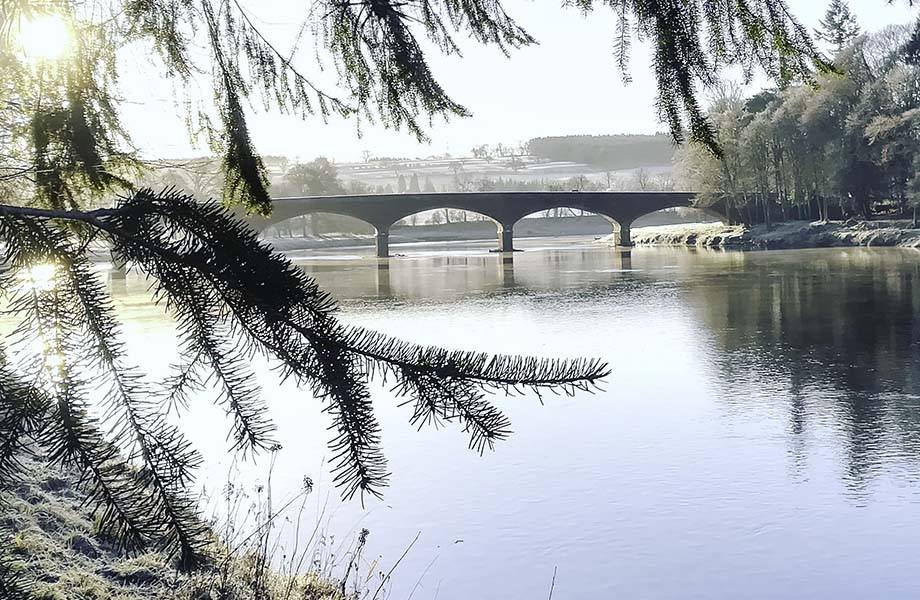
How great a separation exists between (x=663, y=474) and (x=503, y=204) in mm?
65162

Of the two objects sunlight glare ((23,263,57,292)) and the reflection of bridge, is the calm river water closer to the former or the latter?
sunlight glare ((23,263,57,292))

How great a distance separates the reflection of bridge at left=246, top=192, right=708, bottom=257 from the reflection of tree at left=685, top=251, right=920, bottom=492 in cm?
3757

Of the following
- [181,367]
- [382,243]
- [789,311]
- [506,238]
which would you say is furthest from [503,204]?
[181,367]

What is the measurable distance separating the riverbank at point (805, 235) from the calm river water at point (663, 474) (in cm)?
3525

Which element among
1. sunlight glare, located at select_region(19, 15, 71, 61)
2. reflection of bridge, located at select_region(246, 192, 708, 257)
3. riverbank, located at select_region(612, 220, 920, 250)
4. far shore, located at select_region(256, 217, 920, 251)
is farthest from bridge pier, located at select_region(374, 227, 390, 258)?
sunlight glare, located at select_region(19, 15, 71, 61)

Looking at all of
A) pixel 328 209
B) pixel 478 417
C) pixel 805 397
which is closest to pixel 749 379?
pixel 805 397

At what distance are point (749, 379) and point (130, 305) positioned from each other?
23.2 meters

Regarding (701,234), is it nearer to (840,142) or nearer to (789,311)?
(840,142)

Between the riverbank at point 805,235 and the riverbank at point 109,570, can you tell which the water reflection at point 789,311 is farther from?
the riverbank at point 109,570

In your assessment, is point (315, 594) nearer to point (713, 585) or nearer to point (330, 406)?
point (713, 585)

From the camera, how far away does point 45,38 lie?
3232 mm

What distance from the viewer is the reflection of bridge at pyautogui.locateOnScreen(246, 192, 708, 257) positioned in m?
72.3

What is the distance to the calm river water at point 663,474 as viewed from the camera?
28.5ft

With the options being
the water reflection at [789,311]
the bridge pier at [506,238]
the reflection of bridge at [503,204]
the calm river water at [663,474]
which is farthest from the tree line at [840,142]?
the calm river water at [663,474]
